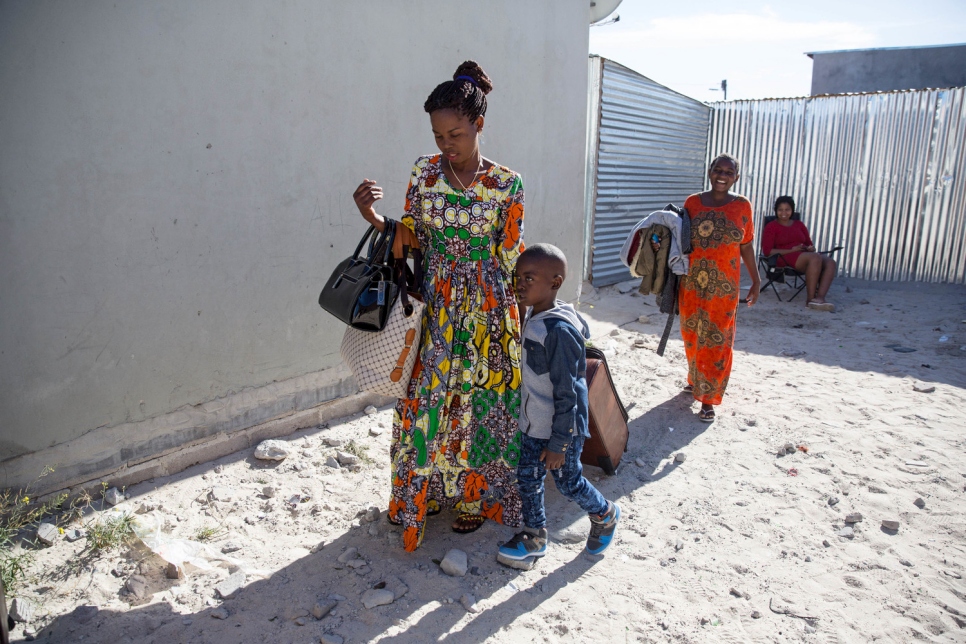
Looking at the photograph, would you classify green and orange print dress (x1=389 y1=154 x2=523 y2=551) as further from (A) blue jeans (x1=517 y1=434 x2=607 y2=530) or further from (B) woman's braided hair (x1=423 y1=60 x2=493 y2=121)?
(B) woman's braided hair (x1=423 y1=60 x2=493 y2=121)

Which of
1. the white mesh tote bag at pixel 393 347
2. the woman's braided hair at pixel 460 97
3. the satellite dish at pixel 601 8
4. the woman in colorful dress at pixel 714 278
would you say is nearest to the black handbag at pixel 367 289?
the white mesh tote bag at pixel 393 347

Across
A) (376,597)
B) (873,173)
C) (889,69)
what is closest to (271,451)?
(376,597)

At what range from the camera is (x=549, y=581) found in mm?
2711

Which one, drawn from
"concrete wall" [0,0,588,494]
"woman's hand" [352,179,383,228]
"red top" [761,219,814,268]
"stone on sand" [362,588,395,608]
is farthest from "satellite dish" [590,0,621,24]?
"stone on sand" [362,588,395,608]

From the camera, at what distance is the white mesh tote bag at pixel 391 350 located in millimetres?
2531

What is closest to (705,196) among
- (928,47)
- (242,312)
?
(242,312)

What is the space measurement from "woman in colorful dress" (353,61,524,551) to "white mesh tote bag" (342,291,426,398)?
0.35ft

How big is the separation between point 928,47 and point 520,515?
615 inches

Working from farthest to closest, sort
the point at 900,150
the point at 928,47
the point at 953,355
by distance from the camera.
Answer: the point at 928,47
the point at 900,150
the point at 953,355

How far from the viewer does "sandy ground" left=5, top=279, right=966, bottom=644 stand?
8.01 feet

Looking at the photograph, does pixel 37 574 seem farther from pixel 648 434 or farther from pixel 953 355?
pixel 953 355

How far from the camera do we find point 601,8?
6.82 metres

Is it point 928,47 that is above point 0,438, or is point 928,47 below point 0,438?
above

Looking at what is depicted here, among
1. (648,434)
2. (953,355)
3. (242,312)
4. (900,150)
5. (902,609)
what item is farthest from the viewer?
(900,150)
